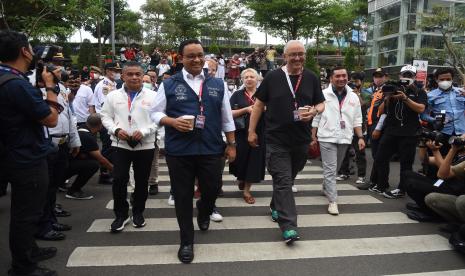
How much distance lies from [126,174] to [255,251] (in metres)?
1.67

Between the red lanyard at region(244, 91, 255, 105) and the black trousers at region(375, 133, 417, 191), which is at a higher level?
the red lanyard at region(244, 91, 255, 105)

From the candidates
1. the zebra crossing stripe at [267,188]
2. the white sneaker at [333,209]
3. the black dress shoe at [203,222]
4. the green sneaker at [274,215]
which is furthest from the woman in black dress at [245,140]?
the black dress shoe at [203,222]

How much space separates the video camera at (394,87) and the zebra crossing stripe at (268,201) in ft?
5.46

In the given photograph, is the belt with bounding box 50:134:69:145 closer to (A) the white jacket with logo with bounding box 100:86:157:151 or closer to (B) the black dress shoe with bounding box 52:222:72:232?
(A) the white jacket with logo with bounding box 100:86:157:151

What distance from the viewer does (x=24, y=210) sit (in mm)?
3283

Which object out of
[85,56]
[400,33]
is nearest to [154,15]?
[85,56]

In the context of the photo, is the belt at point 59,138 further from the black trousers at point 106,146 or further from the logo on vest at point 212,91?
the black trousers at point 106,146

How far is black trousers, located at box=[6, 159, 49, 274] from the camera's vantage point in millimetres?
3258

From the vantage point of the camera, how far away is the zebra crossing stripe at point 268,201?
230 inches

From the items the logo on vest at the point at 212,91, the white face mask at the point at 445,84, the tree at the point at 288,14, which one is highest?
the tree at the point at 288,14

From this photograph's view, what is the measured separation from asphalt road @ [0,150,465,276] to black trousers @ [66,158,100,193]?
362 mm

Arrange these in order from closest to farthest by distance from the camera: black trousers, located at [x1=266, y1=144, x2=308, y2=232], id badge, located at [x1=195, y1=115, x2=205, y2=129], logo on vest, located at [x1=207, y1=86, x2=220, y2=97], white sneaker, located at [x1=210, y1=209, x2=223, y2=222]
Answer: id badge, located at [x1=195, y1=115, x2=205, y2=129] < logo on vest, located at [x1=207, y1=86, x2=220, y2=97] < black trousers, located at [x1=266, y1=144, x2=308, y2=232] < white sneaker, located at [x1=210, y1=209, x2=223, y2=222]

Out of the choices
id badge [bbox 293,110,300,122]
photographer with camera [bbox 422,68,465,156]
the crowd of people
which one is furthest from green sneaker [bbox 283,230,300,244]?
photographer with camera [bbox 422,68,465,156]

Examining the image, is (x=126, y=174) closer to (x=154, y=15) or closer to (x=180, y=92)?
(x=180, y=92)
